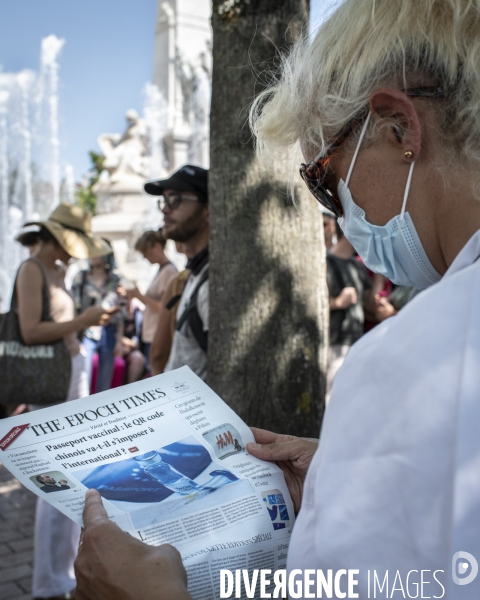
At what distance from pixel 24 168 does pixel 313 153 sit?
17.8 m

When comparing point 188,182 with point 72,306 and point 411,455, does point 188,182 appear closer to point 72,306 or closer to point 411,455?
point 72,306

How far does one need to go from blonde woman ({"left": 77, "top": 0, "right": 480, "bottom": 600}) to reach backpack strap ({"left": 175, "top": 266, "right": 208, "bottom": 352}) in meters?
1.63

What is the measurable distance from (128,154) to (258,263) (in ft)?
43.9

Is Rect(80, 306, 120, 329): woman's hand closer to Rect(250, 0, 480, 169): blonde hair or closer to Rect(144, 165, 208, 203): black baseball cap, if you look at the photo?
Rect(144, 165, 208, 203): black baseball cap

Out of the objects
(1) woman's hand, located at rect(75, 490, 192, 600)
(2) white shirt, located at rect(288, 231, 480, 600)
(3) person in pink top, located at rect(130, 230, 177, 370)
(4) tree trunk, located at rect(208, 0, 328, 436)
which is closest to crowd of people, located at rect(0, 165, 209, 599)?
(4) tree trunk, located at rect(208, 0, 328, 436)

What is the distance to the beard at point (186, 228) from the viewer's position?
3.79 meters

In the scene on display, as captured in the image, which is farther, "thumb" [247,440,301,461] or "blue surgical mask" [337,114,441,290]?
"thumb" [247,440,301,461]

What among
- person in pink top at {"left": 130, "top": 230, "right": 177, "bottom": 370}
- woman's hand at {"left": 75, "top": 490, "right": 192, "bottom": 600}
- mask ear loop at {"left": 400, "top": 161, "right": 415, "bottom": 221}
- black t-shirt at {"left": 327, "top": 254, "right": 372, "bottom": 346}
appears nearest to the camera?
woman's hand at {"left": 75, "top": 490, "right": 192, "bottom": 600}

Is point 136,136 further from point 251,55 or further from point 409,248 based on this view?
point 409,248

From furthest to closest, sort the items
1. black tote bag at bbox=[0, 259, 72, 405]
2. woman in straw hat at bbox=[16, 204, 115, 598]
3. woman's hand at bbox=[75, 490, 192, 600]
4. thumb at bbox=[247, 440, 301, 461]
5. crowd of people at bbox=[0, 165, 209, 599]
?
1. black tote bag at bbox=[0, 259, 72, 405]
2. woman in straw hat at bbox=[16, 204, 115, 598]
3. crowd of people at bbox=[0, 165, 209, 599]
4. thumb at bbox=[247, 440, 301, 461]
5. woman's hand at bbox=[75, 490, 192, 600]

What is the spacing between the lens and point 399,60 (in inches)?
46.8

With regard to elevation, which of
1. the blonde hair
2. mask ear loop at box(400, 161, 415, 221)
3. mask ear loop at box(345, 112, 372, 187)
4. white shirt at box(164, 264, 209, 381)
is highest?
the blonde hair

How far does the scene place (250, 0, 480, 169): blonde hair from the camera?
1.15 metres

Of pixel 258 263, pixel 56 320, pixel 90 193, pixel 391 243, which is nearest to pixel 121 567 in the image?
pixel 391 243
